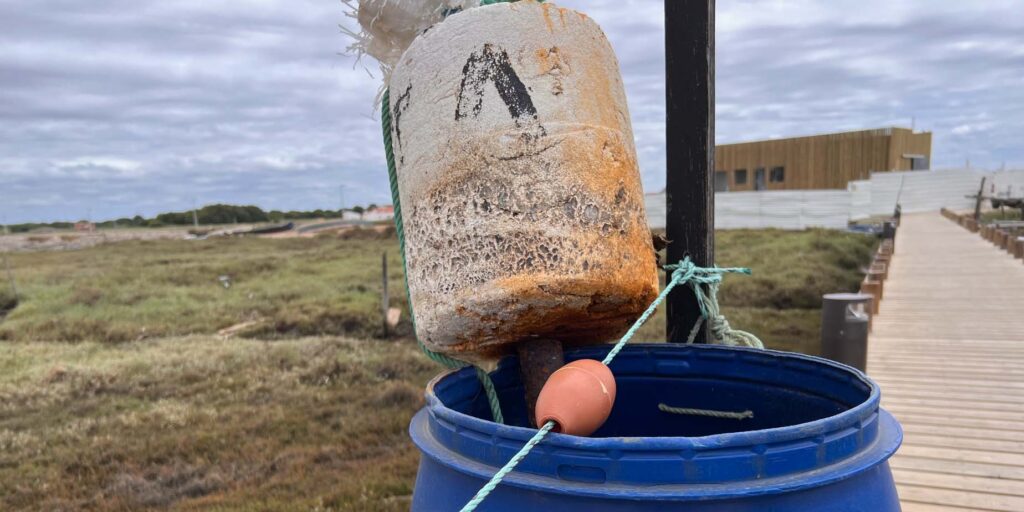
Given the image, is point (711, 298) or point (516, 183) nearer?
point (516, 183)

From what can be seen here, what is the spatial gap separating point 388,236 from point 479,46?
29111 millimetres

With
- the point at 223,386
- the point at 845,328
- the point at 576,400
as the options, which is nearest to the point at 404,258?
the point at 576,400

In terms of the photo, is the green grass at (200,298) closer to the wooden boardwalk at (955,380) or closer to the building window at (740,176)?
the wooden boardwalk at (955,380)

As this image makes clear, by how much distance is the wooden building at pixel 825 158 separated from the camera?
129 ft

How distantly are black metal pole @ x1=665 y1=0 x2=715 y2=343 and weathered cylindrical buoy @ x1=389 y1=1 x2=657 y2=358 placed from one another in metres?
0.53

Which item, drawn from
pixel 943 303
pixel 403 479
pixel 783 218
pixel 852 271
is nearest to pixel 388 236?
pixel 783 218

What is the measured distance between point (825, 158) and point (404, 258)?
1666 inches

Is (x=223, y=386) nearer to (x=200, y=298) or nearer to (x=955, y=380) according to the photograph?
(x=955, y=380)

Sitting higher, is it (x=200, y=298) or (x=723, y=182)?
(x=723, y=182)

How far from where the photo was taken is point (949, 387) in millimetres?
5629

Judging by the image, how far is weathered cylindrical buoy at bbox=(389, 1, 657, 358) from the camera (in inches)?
62.7

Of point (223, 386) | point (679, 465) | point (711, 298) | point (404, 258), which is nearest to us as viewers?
point (679, 465)

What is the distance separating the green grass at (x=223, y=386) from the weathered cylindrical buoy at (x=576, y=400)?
137 inches

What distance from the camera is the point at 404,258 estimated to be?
1905 millimetres
